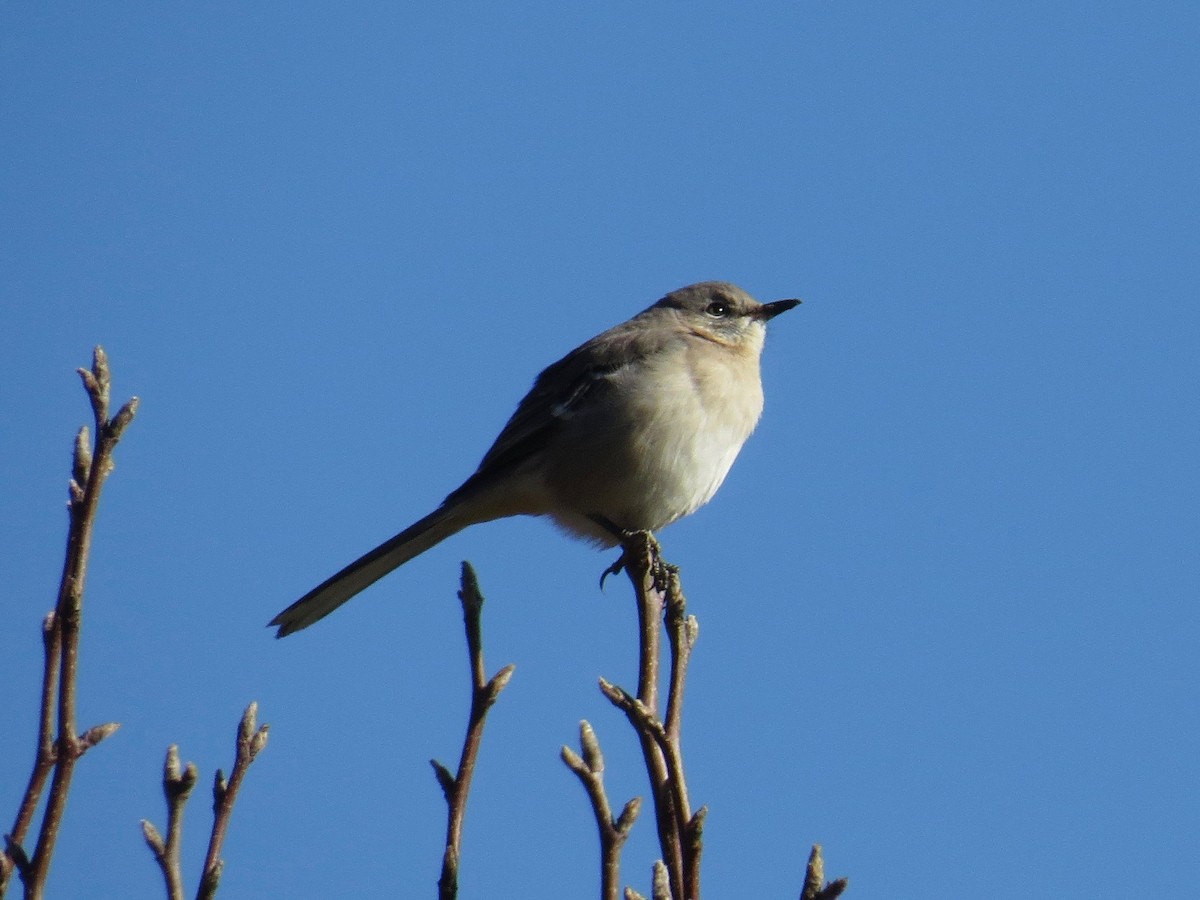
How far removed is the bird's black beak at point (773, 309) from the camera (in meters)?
8.13

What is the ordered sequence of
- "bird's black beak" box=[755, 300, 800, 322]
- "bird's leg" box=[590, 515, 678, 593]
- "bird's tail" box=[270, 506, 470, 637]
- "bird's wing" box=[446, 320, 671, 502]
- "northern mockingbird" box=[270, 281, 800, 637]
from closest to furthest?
"bird's leg" box=[590, 515, 678, 593] < "bird's tail" box=[270, 506, 470, 637] < "northern mockingbird" box=[270, 281, 800, 637] < "bird's wing" box=[446, 320, 671, 502] < "bird's black beak" box=[755, 300, 800, 322]

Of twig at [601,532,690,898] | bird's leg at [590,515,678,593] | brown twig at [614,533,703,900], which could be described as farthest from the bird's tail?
brown twig at [614,533,703,900]

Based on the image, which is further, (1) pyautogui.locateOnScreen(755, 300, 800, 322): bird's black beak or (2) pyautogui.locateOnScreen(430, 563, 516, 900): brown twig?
(1) pyautogui.locateOnScreen(755, 300, 800, 322): bird's black beak

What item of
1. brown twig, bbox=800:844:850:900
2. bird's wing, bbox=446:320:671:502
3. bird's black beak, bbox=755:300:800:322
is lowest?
brown twig, bbox=800:844:850:900

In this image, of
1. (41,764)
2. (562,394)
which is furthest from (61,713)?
(562,394)

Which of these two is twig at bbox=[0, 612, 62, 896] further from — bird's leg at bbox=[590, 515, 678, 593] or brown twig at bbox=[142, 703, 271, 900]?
bird's leg at bbox=[590, 515, 678, 593]

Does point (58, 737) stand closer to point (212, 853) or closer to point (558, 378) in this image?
point (212, 853)

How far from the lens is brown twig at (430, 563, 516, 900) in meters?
2.13

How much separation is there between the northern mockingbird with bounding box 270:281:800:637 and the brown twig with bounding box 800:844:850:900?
4240mm

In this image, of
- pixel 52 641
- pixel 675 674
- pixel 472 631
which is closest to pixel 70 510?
pixel 52 641

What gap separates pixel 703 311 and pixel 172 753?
6.14 meters

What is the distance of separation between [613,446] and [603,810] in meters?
4.49

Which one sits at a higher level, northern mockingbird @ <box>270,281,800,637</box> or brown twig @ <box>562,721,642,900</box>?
northern mockingbird @ <box>270,281,800,637</box>

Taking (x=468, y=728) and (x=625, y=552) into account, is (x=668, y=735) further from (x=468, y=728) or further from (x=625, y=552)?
(x=625, y=552)
